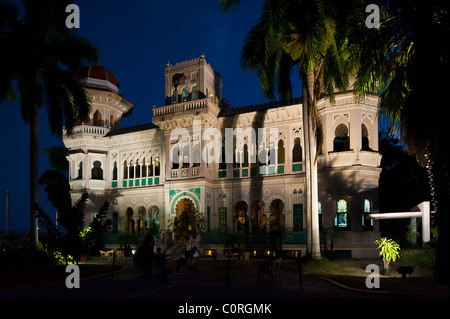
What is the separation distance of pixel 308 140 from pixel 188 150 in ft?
36.6

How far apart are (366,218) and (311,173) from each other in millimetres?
6673

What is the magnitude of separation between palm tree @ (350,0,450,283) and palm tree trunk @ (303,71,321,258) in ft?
12.2

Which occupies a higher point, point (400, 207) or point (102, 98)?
point (102, 98)

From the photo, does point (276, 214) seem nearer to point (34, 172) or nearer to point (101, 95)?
point (101, 95)

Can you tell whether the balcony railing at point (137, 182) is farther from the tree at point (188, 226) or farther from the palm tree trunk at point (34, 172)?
the palm tree trunk at point (34, 172)

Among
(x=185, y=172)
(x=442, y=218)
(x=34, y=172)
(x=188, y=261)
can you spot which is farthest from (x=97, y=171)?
(x=442, y=218)

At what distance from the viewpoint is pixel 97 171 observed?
101ft

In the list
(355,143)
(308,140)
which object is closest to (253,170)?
(355,143)

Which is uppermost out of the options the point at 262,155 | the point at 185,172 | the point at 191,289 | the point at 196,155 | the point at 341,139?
the point at 341,139

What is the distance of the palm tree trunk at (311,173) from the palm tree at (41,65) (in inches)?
381

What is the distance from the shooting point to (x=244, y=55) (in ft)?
55.1

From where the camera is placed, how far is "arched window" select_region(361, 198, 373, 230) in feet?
70.3
